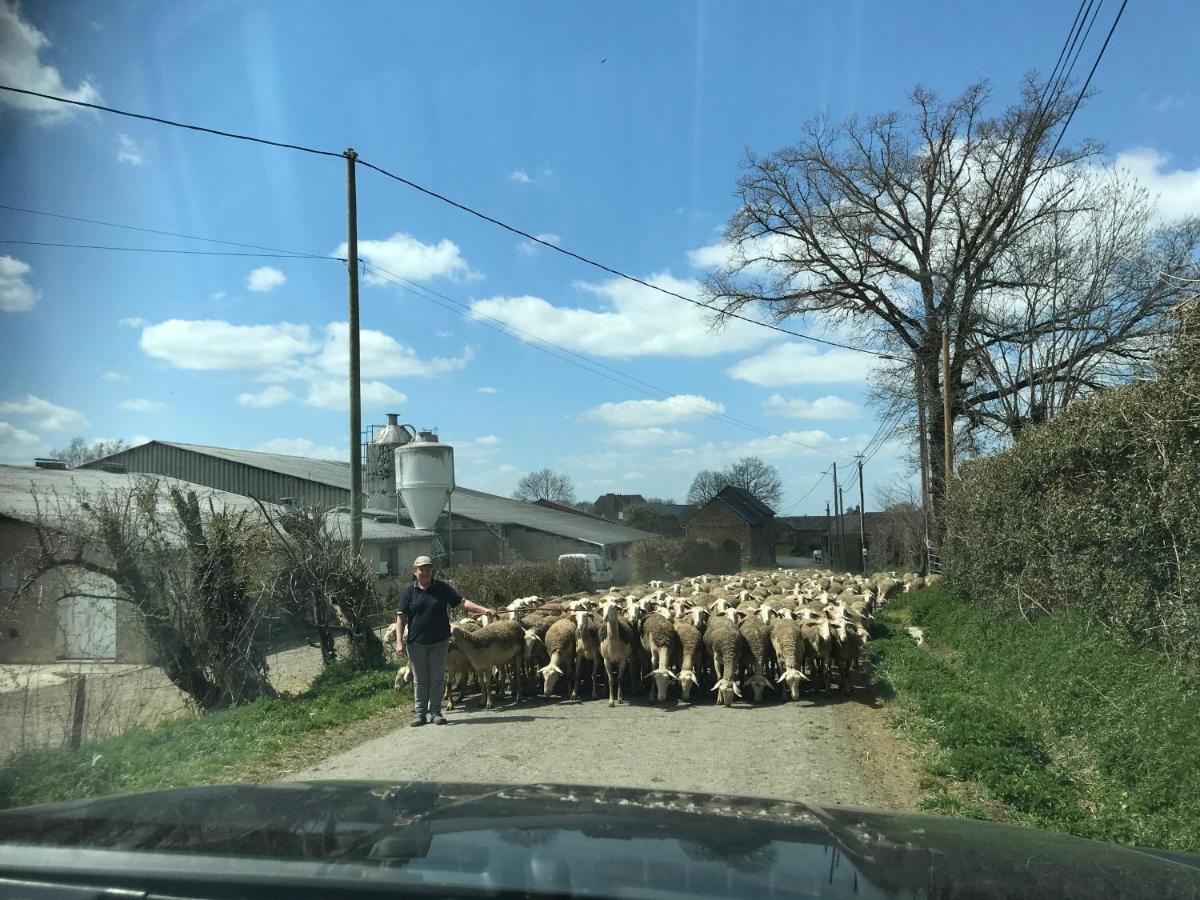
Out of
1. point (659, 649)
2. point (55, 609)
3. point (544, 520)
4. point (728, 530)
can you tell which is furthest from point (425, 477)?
point (728, 530)

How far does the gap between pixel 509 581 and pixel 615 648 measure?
1152 centimetres

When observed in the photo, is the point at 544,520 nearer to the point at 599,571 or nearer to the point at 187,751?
the point at 599,571

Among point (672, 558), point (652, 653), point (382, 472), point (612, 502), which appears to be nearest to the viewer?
point (652, 653)

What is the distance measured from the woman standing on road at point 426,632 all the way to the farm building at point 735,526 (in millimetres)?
58588

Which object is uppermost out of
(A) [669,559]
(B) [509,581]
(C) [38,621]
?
(A) [669,559]

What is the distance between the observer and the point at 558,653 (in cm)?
1268

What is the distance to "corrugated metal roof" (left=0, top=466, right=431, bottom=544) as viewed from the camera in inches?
483

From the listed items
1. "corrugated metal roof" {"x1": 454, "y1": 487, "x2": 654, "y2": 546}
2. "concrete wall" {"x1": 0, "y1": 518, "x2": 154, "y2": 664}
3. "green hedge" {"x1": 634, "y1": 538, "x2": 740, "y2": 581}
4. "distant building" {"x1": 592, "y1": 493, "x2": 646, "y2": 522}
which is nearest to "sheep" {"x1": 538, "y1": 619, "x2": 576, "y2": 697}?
"concrete wall" {"x1": 0, "y1": 518, "x2": 154, "y2": 664}

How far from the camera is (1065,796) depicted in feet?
22.9

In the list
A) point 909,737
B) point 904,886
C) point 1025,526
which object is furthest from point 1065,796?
point 1025,526

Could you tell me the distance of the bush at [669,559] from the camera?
4950cm

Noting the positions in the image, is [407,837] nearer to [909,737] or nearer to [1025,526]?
[909,737]

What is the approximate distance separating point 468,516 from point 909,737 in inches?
1371

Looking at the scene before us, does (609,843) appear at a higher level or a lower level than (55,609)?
lower
